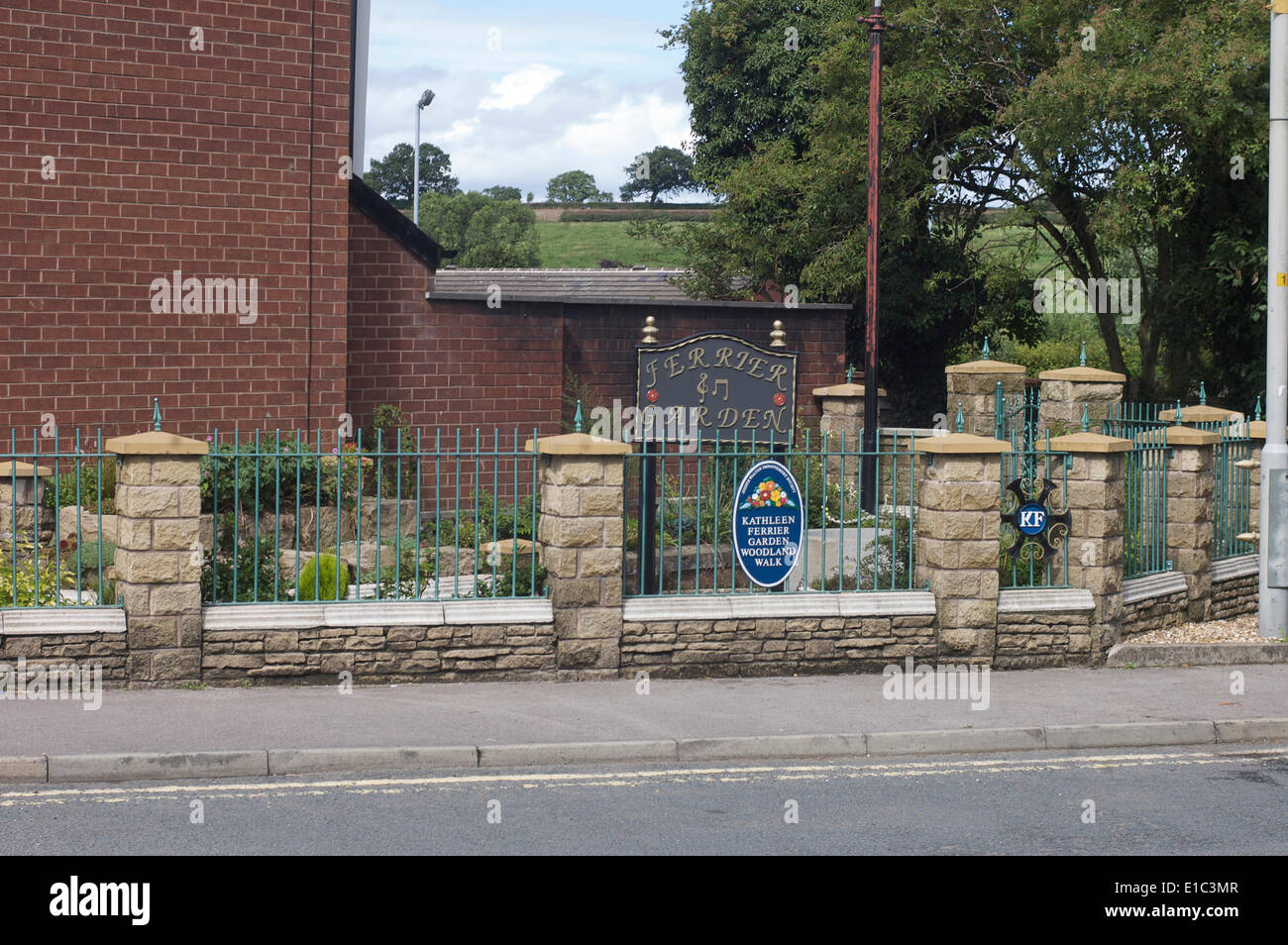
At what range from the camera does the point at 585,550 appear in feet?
34.5

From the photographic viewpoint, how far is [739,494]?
36.9 feet

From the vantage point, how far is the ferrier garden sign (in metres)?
12.2

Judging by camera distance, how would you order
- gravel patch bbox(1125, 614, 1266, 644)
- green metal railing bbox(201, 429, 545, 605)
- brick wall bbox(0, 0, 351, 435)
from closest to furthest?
green metal railing bbox(201, 429, 545, 605), gravel patch bbox(1125, 614, 1266, 644), brick wall bbox(0, 0, 351, 435)

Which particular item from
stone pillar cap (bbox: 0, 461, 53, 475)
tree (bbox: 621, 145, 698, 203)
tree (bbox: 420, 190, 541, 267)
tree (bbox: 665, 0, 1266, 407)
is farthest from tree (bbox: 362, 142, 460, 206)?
stone pillar cap (bbox: 0, 461, 53, 475)

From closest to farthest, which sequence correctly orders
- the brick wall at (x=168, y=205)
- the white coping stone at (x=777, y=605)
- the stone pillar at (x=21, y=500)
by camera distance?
1. the white coping stone at (x=777, y=605)
2. the stone pillar at (x=21, y=500)
3. the brick wall at (x=168, y=205)

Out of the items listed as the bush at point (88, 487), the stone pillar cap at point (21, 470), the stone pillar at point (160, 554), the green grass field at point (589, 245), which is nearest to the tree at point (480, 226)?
the green grass field at point (589, 245)

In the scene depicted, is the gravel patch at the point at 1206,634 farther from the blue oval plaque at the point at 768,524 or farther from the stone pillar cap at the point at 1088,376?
the stone pillar cap at the point at 1088,376

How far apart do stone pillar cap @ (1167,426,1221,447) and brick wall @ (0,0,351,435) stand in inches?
398

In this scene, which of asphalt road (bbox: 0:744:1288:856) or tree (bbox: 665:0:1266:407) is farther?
tree (bbox: 665:0:1266:407)

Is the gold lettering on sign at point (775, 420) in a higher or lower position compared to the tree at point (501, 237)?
lower

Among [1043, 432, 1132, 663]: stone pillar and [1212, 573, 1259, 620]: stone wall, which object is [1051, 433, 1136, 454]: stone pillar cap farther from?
[1212, 573, 1259, 620]: stone wall

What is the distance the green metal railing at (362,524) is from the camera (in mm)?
10305

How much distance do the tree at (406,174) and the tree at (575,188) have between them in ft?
75.9

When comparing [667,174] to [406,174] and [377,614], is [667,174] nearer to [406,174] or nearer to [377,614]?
[406,174]
